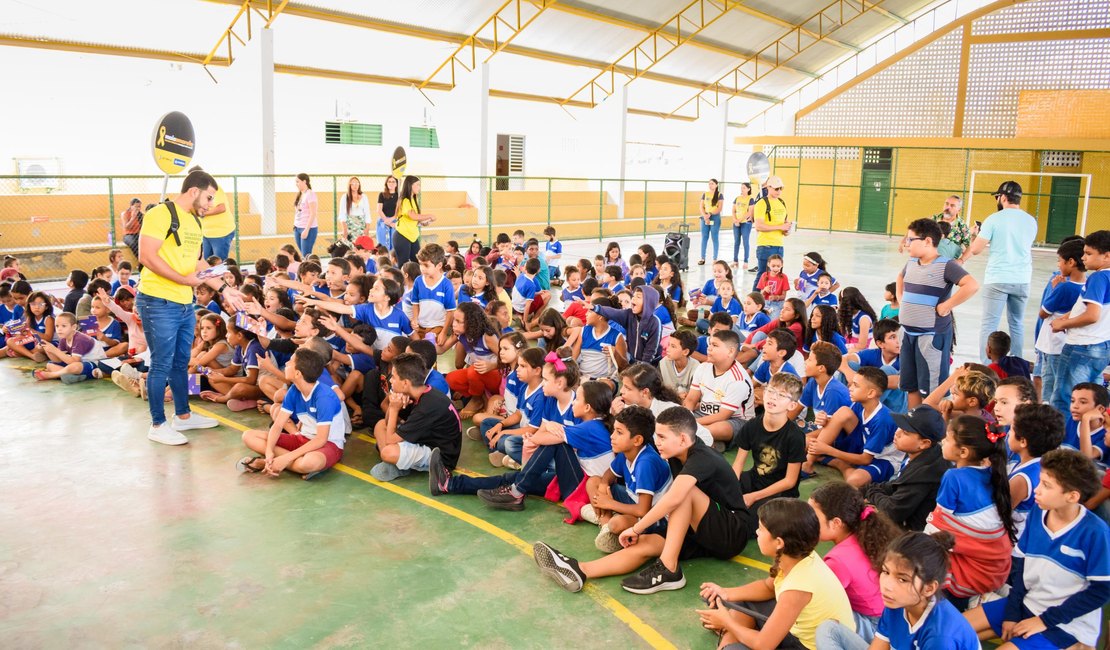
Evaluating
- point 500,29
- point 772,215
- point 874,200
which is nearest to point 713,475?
point 772,215

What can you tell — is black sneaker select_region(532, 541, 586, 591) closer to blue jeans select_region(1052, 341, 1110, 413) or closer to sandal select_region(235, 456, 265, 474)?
sandal select_region(235, 456, 265, 474)

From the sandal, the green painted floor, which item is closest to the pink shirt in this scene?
the green painted floor

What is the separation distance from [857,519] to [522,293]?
6.83 m

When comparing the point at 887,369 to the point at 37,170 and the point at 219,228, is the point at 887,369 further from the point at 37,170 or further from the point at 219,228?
the point at 37,170

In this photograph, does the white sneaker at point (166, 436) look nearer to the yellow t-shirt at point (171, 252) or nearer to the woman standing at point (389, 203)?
the yellow t-shirt at point (171, 252)

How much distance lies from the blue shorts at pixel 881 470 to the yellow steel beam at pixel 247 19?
14167mm

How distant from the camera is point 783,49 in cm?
2734

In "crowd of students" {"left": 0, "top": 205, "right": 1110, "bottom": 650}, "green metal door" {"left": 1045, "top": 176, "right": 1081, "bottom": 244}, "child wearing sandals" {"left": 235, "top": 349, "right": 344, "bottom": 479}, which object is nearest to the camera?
"crowd of students" {"left": 0, "top": 205, "right": 1110, "bottom": 650}

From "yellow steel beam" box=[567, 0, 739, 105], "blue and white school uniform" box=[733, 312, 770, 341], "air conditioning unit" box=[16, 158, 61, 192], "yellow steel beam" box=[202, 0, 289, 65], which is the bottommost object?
"blue and white school uniform" box=[733, 312, 770, 341]

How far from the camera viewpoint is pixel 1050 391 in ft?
20.5

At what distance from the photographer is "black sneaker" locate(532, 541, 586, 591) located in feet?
13.2

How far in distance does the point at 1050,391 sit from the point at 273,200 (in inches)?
557

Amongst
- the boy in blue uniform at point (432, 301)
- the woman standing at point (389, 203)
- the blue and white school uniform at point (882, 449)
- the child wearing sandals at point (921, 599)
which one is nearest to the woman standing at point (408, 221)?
the woman standing at point (389, 203)

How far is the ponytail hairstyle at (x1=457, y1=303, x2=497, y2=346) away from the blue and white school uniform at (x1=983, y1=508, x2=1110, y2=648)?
432 centimetres
